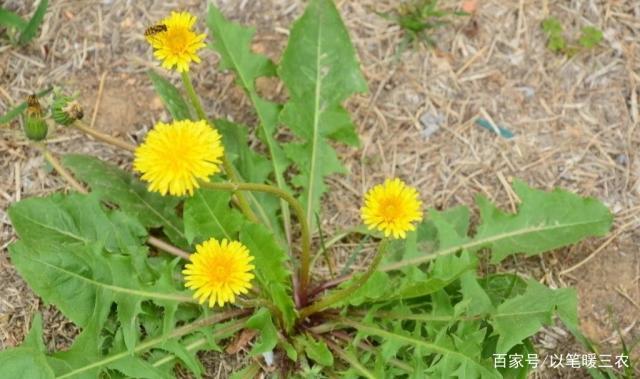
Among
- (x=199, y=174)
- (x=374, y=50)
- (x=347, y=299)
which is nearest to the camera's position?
(x=199, y=174)

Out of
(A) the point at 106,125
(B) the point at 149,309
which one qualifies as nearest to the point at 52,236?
(B) the point at 149,309

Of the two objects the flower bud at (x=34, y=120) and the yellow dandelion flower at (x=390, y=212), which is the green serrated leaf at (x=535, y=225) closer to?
the yellow dandelion flower at (x=390, y=212)

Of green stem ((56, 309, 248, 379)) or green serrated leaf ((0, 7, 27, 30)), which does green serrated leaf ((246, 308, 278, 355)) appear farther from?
green serrated leaf ((0, 7, 27, 30))

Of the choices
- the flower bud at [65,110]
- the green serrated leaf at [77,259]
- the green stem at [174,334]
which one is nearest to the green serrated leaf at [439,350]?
the green stem at [174,334]

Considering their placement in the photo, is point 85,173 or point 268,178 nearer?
point 85,173

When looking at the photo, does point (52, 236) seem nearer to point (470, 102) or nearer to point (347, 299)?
point (347, 299)

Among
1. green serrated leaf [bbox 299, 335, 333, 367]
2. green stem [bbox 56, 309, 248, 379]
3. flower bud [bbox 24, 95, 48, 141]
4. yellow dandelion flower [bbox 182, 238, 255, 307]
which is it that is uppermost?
flower bud [bbox 24, 95, 48, 141]

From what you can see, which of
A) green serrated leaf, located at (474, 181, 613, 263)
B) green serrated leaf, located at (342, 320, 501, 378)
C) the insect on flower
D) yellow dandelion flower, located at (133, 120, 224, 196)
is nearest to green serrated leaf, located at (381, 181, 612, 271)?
green serrated leaf, located at (474, 181, 613, 263)
